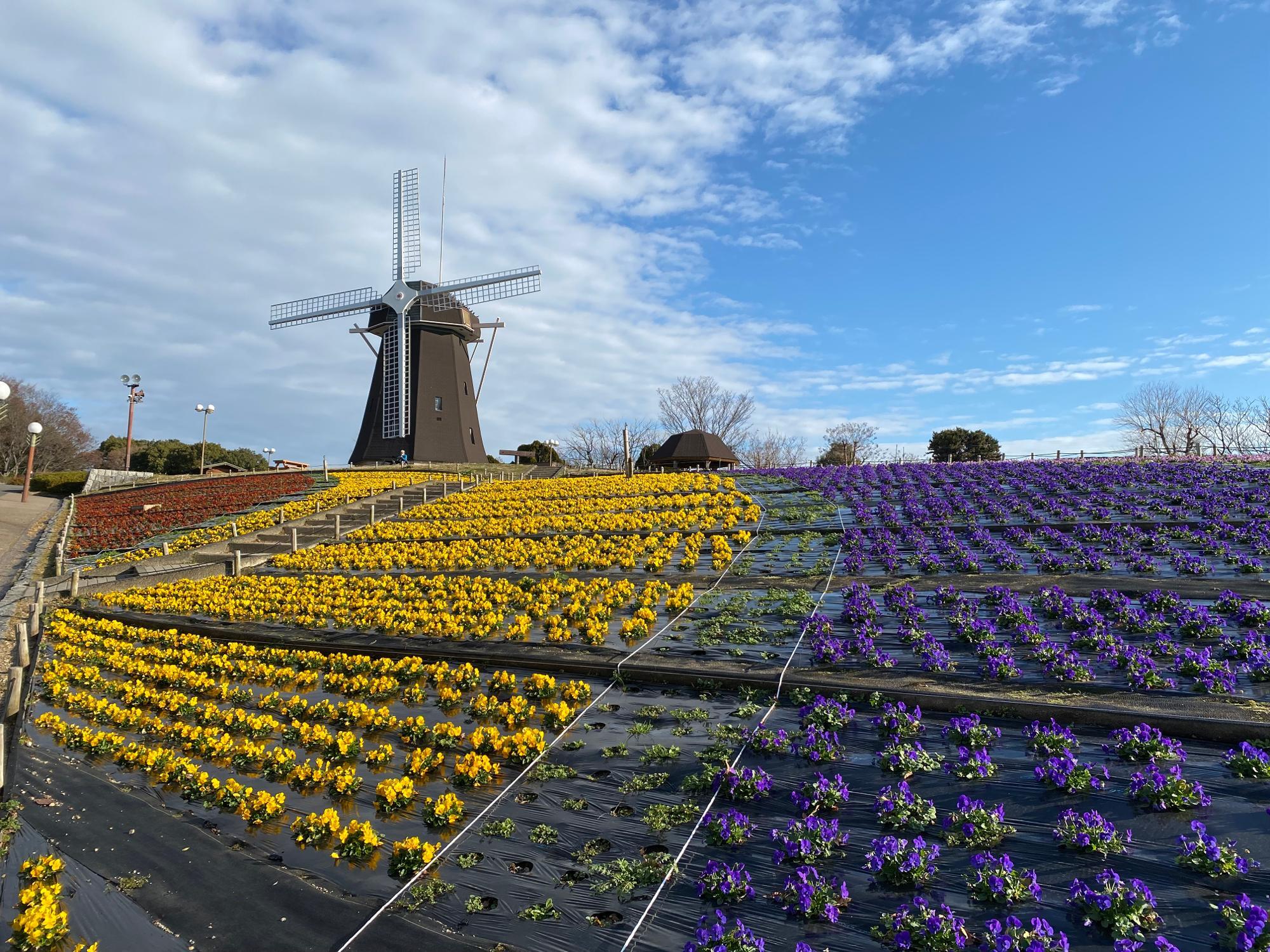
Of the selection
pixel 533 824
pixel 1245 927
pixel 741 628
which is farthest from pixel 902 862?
pixel 741 628

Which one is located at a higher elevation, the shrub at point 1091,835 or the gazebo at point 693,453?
the gazebo at point 693,453

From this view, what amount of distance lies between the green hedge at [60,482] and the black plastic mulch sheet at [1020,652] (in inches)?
1791

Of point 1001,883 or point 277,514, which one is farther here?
point 277,514

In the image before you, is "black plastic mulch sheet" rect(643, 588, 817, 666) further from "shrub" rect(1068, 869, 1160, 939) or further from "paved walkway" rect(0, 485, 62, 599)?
"paved walkway" rect(0, 485, 62, 599)

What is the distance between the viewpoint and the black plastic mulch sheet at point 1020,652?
5684 millimetres

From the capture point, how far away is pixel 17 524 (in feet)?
87.2

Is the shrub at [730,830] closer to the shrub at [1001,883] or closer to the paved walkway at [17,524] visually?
the shrub at [1001,883]

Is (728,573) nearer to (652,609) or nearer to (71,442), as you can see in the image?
(652,609)

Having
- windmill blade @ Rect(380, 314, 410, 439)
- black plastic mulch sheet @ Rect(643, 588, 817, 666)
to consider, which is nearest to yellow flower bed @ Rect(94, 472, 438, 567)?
windmill blade @ Rect(380, 314, 410, 439)

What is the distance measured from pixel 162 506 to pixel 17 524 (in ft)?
21.5

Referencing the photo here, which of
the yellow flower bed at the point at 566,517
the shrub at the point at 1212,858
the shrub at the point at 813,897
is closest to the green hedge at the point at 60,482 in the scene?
the yellow flower bed at the point at 566,517

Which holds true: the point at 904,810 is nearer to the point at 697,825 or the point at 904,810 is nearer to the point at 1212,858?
the point at 697,825

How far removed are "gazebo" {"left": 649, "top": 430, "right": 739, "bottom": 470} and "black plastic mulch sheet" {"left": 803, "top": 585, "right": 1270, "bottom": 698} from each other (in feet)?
116

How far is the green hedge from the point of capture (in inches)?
1497
